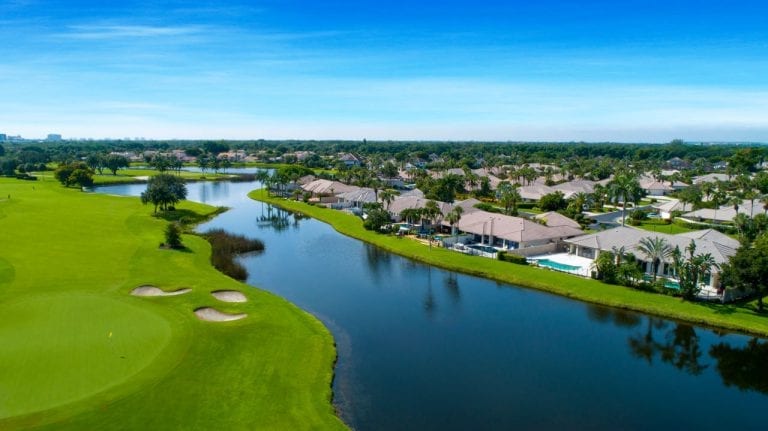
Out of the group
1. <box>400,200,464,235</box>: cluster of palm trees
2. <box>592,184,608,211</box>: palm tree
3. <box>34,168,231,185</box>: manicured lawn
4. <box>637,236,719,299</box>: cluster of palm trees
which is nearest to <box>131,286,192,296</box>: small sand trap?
<box>400,200,464,235</box>: cluster of palm trees

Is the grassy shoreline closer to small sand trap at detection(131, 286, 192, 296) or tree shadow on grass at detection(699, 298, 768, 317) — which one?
tree shadow on grass at detection(699, 298, 768, 317)

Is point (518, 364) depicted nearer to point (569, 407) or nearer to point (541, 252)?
point (569, 407)

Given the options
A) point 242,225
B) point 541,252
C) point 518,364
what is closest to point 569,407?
point 518,364

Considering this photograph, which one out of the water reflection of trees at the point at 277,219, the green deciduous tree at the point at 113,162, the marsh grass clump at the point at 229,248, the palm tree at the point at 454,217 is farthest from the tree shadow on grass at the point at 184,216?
the green deciduous tree at the point at 113,162

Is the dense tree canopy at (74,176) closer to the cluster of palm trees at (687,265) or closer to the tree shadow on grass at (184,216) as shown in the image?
the tree shadow on grass at (184,216)

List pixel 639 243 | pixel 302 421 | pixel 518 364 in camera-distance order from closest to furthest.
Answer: pixel 302 421 → pixel 518 364 → pixel 639 243

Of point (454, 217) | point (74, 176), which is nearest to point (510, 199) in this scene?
point (454, 217)

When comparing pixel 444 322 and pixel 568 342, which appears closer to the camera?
pixel 568 342
